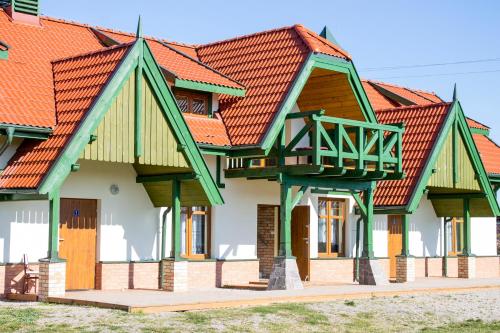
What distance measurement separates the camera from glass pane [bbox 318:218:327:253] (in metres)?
28.5

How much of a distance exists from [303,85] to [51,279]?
8.47 m

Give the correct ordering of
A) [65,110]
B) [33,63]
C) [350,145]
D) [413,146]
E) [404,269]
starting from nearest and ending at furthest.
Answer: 1. [65,110]
2. [33,63]
3. [350,145]
4. [404,269]
5. [413,146]

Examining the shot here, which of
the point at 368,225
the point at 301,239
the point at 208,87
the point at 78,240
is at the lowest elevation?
the point at 78,240

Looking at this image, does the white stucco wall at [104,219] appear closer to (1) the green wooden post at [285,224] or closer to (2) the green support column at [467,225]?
(1) the green wooden post at [285,224]

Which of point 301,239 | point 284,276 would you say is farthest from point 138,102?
point 301,239

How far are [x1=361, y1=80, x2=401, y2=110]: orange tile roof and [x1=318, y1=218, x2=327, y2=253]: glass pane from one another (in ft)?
16.4

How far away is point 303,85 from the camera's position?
82.4 ft

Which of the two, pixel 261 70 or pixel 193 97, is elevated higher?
pixel 261 70

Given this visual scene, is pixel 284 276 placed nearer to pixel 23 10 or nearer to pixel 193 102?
pixel 193 102

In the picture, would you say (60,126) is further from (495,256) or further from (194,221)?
(495,256)

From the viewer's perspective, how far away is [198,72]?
2559 cm

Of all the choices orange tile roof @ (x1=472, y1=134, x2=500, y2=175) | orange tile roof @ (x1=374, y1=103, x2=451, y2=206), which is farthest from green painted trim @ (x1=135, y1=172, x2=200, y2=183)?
orange tile roof @ (x1=472, y1=134, x2=500, y2=175)

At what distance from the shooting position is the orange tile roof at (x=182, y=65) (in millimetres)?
24938

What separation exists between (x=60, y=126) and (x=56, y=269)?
115 inches
